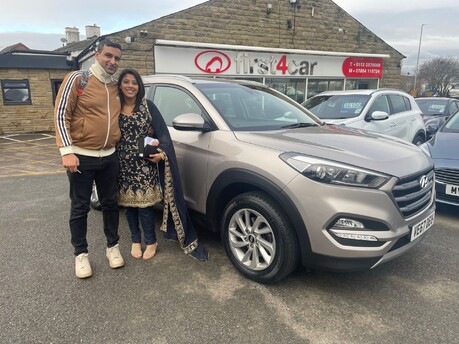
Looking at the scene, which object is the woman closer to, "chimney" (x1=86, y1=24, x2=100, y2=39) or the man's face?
the man's face

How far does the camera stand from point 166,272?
308 centimetres

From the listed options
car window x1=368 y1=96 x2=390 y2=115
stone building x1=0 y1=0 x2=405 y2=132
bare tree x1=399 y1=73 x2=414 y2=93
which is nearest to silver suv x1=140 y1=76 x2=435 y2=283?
car window x1=368 y1=96 x2=390 y2=115

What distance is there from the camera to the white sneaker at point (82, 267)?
297 centimetres

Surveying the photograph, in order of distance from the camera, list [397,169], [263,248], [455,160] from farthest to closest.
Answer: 1. [455,160]
2. [263,248]
3. [397,169]

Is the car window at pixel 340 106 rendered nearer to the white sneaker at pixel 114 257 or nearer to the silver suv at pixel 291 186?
the silver suv at pixel 291 186

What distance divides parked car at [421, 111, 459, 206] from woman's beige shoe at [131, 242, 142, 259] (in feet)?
A: 11.2

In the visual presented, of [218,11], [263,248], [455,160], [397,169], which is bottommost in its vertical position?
[263,248]

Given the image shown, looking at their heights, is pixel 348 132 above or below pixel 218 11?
below

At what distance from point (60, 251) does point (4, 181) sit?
3.92m

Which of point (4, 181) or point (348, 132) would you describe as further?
point (4, 181)

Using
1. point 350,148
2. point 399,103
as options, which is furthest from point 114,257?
point 399,103

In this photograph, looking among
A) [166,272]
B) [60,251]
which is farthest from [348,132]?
[60,251]

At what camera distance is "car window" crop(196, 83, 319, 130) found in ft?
10.6

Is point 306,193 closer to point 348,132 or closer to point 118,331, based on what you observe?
point 348,132
